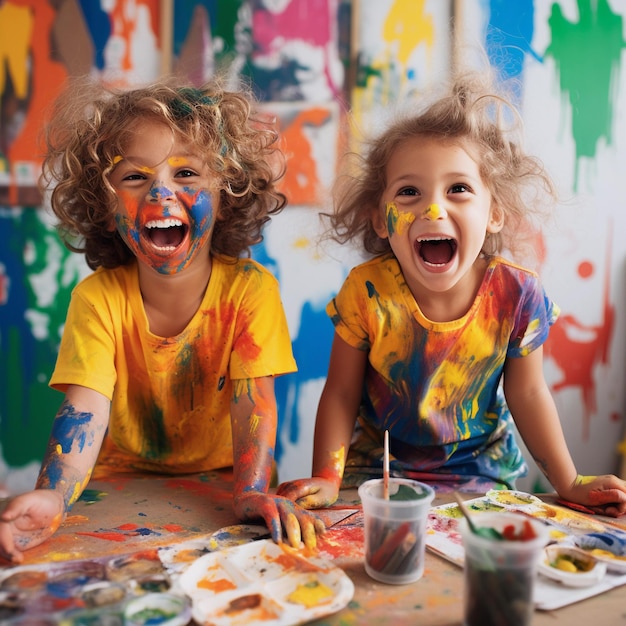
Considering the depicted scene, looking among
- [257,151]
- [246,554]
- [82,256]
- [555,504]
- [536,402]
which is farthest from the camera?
[82,256]

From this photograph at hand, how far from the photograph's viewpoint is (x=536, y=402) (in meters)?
1.23

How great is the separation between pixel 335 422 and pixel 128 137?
679 millimetres

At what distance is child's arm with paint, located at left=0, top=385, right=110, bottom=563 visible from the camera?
33.8 inches

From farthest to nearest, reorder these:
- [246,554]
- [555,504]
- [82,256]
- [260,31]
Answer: [82,256] → [260,31] → [555,504] → [246,554]

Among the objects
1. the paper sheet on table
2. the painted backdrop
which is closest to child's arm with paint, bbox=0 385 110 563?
the paper sheet on table

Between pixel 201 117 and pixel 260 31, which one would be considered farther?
pixel 260 31

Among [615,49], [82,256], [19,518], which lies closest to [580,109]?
[615,49]

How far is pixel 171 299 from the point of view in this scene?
50.5 inches

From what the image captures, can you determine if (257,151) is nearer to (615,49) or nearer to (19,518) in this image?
(19,518)

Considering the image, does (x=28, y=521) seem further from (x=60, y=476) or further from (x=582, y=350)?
(x=582, y=350)

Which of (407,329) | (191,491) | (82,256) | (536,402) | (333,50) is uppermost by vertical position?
(333,50)

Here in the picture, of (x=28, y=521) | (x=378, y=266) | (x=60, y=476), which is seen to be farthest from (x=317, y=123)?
(x=28, y=521)

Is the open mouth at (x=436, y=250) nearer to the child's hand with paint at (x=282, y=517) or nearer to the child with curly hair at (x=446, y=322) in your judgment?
the child with curly hair at (x=446, y=322)

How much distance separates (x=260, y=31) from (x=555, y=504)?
1.58 meters
